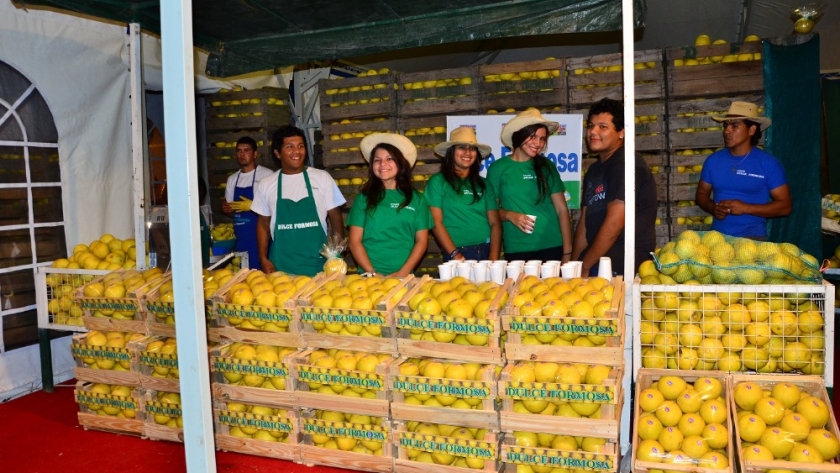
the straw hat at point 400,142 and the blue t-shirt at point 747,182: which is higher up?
the straw hat at point 400,142

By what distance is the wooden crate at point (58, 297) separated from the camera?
6.02m

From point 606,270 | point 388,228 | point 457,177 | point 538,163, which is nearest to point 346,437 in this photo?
point 388,228

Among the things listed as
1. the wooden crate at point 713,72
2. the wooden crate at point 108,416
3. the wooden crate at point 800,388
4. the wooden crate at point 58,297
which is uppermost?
the wooden crate at point 713,72

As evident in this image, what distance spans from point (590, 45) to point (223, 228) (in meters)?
8.21

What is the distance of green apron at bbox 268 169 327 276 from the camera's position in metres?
6.05

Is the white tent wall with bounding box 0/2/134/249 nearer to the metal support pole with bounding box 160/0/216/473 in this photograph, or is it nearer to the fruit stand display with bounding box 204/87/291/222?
the fruit stand display with bounding box 204/87/291/222

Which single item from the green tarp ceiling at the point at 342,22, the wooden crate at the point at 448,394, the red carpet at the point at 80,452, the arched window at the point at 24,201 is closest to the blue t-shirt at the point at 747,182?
the green tarp ceiling at the point at 342,22

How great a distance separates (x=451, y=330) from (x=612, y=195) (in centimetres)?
169

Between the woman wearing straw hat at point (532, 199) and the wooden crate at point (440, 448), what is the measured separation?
2.32m

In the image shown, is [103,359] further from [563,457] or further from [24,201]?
[563,457]

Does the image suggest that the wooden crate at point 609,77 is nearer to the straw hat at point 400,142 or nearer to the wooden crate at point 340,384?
the straw hat at point 400,142

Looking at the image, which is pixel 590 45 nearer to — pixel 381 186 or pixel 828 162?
pixel 828 162

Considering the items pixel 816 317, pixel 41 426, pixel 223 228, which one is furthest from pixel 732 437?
pixel 223 228

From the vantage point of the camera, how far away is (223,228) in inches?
304
